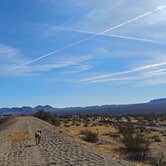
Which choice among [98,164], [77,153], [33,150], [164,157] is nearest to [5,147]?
[33,150]

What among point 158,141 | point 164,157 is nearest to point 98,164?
point 164,157

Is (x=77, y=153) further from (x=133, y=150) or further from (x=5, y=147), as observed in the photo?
(x=133, y=150)

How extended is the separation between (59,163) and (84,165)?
151 cm

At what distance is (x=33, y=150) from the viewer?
2338 cm

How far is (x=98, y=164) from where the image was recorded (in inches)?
643

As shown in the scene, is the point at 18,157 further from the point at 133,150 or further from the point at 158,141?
the point at 158,141

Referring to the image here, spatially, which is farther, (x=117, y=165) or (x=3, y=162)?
(x=3, y=162)

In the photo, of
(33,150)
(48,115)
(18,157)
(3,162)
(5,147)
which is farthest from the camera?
(48,115)

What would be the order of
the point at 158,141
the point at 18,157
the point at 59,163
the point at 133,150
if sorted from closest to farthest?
1. the point at 59,163
2. the point at 18,157
3. the point at 133,150
4. the point at 158,141

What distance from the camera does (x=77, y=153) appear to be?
20.3 meters

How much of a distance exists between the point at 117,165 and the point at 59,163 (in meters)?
2.51

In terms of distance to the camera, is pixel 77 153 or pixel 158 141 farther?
pixel 158 141

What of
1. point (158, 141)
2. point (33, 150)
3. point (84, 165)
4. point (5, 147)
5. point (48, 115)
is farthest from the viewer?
point (48, 115)

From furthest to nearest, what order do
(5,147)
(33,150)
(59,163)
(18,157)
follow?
(5,147) < (33,150) < (18,157) < (59,163)
